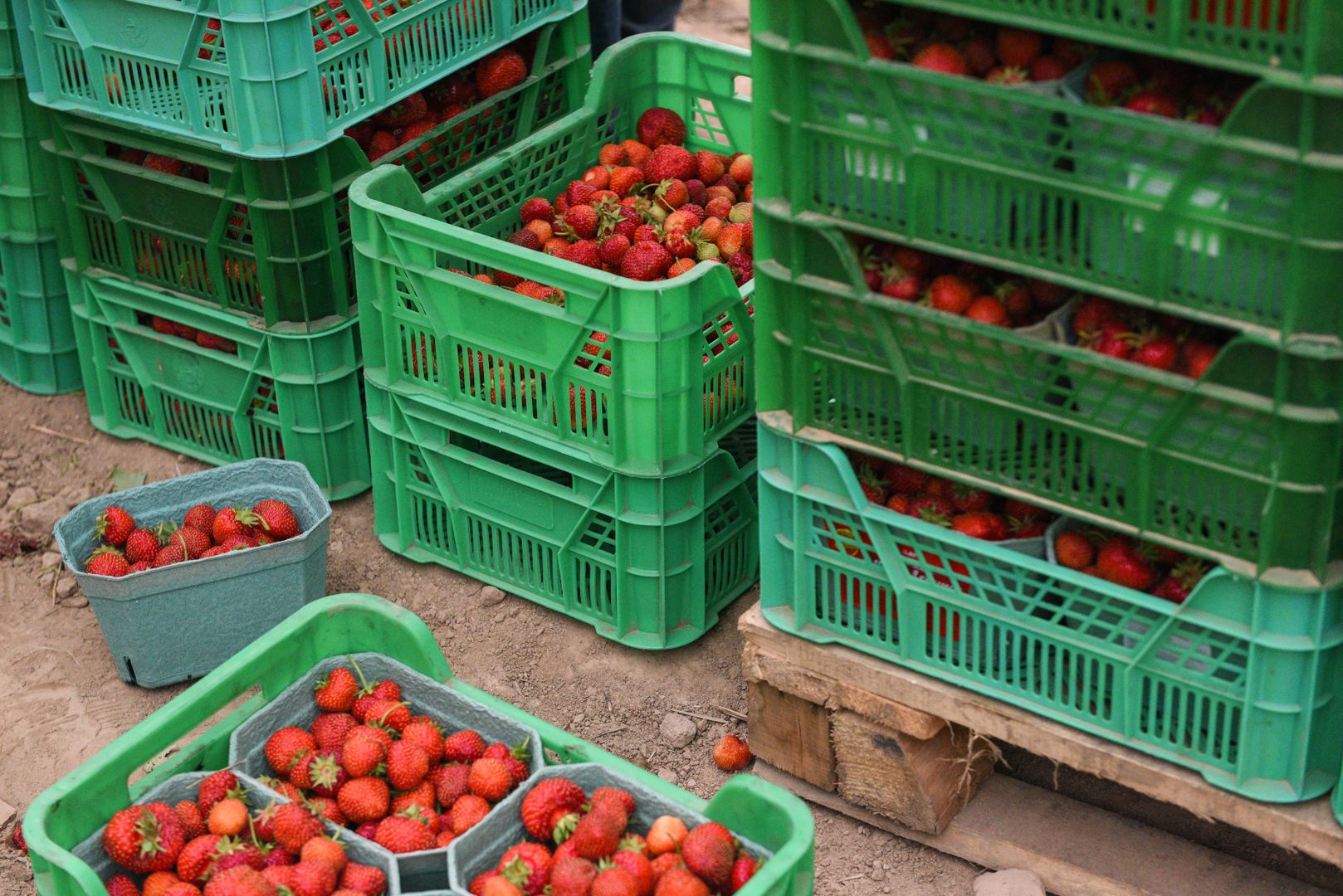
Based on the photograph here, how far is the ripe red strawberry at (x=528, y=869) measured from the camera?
127 inches

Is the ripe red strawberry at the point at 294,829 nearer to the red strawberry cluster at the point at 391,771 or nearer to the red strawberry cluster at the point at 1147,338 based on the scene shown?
the red strawberry cluster at the point at 391,771

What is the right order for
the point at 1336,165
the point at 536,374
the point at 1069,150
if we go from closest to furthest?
the point at 1336,165
the point at 1069,150
the point at 536,374

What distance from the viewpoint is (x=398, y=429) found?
464cm

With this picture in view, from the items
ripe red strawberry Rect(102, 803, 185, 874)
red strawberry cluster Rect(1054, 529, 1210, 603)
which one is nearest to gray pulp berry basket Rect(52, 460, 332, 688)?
ripe red strawberry Rect(102, 803, 185, 874)

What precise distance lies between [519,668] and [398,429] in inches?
28.1

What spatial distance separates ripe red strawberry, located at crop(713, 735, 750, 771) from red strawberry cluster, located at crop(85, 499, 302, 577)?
48.2 inches

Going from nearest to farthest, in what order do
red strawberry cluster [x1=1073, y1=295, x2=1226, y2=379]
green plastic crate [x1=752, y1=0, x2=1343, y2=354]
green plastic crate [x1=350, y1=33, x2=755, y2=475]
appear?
green plastic crate [x1=752, y1=0, x2=1343, y2=354] < red strawberry cluster [x1=1073, y1=295, x2=1226, y2=379] < green plastic crate [x1=350, y1=33, x2=755, y2=475]

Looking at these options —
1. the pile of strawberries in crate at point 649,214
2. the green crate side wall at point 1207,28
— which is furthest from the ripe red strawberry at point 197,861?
the green crate side wall at point 1207,28

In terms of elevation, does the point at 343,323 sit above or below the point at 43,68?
below

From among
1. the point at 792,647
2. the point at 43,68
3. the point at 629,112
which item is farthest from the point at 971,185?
the point at 43,68

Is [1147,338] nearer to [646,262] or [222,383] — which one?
[646,262]

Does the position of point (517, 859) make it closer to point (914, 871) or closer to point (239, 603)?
point (914, 871)

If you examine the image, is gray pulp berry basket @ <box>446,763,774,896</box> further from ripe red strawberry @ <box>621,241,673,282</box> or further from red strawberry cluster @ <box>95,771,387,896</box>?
ripe red strawberry @ <box>621,241,673,282</box>

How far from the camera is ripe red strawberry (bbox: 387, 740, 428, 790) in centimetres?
349
